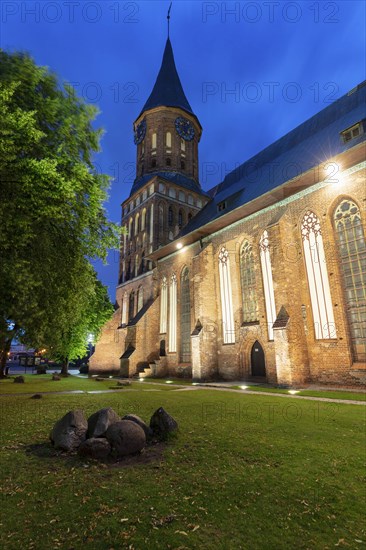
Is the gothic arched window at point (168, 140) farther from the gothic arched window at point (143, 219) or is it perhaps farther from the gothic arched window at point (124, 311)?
the gothic arched window at point (124, 311)

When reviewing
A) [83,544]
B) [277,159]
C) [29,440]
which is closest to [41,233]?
[29,440]

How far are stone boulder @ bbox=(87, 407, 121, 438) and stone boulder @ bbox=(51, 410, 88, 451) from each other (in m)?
0.14

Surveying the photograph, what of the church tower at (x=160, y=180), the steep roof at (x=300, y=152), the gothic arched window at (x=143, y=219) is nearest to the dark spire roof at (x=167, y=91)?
the church tower at (x=160, y=180)

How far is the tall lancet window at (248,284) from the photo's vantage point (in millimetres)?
18500

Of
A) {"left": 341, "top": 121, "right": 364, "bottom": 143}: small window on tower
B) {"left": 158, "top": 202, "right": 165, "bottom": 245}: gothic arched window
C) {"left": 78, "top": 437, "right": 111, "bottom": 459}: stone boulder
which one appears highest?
{"left": 158, "top": 202, "right": 165, "bottom": 245}: gothic arched window

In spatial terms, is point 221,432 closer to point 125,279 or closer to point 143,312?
point 143,312

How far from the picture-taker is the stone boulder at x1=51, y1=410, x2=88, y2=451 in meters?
4.84

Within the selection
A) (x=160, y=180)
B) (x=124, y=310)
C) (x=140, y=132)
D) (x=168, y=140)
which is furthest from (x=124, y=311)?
(x=140, y=132)

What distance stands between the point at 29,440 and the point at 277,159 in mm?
24407

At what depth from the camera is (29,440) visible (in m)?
5.39

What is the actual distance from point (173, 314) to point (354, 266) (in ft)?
50.0

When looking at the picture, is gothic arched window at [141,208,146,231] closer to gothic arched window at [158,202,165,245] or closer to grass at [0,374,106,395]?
gothic arched window at [158,202,165,245]

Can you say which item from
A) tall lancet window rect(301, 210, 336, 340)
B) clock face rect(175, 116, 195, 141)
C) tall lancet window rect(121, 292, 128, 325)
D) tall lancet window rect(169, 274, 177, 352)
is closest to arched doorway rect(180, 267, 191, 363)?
tall lancet window rect(169, 274, 177, 352)

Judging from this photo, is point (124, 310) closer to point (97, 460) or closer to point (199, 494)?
point (97, 460)
